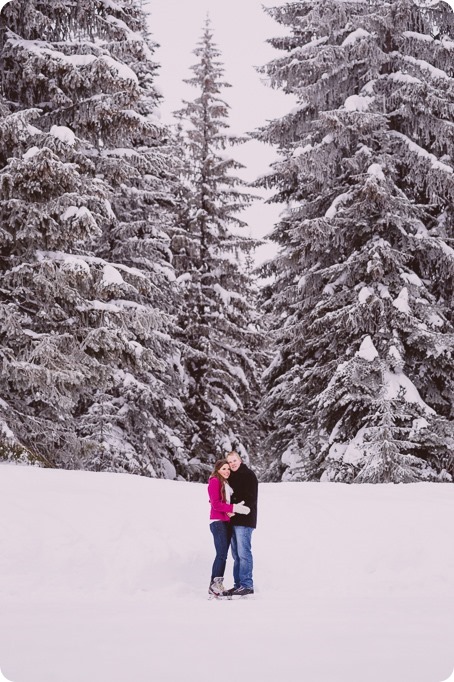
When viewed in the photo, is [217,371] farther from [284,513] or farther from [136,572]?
[136,572]

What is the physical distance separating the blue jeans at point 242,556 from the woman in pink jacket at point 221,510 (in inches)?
4.5

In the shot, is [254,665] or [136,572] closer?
[254,665]

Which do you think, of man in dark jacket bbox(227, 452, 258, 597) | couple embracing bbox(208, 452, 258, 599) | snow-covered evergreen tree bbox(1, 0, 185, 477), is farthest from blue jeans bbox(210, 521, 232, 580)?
snow-covered evergreen tree bbox(1, 0, 185, 477)

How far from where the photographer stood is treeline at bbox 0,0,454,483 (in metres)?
10.8

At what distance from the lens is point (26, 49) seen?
34.2 ft

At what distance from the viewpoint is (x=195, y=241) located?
19000 millimetres

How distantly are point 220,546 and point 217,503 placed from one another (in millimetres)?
466

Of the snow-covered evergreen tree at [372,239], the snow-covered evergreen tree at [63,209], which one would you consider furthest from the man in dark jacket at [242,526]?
the snow-covered evergreen tree at [372,239]

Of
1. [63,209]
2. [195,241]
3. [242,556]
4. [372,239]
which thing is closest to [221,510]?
[242,556]

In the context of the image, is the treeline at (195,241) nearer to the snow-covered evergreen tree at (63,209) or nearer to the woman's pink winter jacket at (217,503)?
the snow-covered evergreen tree at (63,209)

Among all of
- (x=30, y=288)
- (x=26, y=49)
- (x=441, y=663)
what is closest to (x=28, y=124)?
(x=26, y=49)

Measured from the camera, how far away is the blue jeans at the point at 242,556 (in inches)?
299

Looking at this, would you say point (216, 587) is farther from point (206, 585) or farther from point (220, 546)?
point (206, 585)

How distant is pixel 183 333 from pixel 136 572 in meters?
11.5
